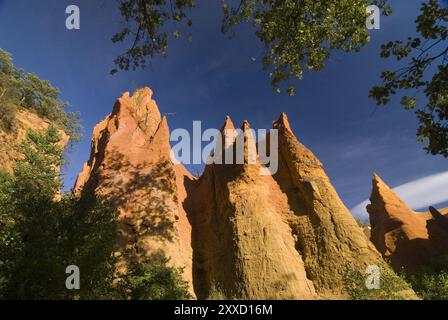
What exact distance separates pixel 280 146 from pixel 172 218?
14.2m

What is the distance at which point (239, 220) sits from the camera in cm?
2250

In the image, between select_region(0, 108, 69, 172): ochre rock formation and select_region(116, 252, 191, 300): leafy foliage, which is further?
select_region(0, 108, 69, 172): ochre rock formation

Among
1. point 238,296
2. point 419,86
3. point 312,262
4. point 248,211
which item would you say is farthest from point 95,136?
point 419,86

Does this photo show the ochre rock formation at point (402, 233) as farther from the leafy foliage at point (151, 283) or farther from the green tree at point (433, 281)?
the leafy foliage at point (151, 283)

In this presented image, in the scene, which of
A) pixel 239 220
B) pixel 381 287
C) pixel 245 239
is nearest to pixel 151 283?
pixel 245 239

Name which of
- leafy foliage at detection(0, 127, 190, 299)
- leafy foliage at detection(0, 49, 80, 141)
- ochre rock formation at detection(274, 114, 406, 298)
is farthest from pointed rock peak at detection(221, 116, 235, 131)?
leafy foliage at detection(0, 49, 80, 141)

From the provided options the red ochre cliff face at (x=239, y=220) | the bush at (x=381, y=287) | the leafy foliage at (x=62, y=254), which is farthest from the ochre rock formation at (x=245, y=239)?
the leafy foliage at (x=62, y=254)

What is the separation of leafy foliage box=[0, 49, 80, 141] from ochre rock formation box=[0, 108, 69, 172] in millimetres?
865

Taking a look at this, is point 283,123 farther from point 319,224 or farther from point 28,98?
point 28,98

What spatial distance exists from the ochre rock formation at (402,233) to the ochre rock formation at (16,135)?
37794 millimetres

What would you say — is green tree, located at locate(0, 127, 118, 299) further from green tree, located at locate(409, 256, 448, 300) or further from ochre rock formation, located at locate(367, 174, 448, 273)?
ochre rock formation, located at locate(367, 174, 448, 273)

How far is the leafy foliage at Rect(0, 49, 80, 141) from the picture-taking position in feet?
88.0

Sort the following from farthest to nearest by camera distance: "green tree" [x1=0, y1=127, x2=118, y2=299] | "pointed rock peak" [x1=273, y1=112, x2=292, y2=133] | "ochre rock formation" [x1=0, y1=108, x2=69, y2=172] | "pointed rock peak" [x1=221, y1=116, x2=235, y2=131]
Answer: "pointed rock peak" [x1=221, y1=116, x2=235, y2=131], "pointed rock peak" [x1=273, y1=112, x2=292, y2=133], "ochre rock formation" [x1=0, y1=108, x2=69, y2=172], "green tree" [x1=0, y1=127, x2=118, y2=299]
